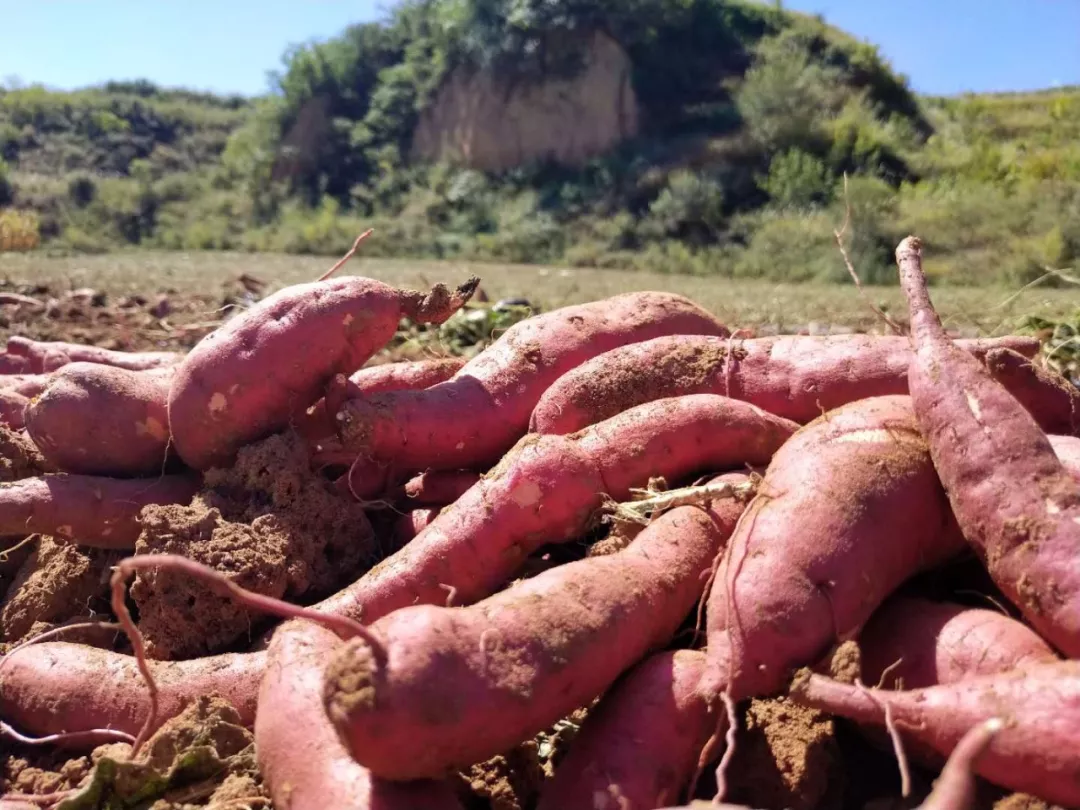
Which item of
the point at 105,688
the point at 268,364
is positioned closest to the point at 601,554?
the point at 268,364

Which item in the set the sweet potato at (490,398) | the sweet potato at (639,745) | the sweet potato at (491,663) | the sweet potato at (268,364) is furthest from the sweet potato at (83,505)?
the sweet potato at (639,745)

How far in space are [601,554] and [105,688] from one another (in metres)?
1.28

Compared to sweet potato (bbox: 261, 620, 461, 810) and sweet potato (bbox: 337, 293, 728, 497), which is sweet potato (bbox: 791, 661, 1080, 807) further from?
sweet potato (bbox: 337, 293, 728, 497)

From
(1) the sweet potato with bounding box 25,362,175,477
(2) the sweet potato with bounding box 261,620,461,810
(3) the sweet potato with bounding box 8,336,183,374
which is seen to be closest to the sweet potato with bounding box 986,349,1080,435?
(2) the sweet potato with bounding box 261,620,461,810

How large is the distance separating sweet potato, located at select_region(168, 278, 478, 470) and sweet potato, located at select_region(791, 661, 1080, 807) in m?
1.64

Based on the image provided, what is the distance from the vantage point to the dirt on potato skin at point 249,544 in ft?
7.20

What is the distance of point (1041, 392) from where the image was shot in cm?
228

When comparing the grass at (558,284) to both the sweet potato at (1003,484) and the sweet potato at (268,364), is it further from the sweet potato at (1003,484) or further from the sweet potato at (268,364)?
the sweet potato at (268,364)

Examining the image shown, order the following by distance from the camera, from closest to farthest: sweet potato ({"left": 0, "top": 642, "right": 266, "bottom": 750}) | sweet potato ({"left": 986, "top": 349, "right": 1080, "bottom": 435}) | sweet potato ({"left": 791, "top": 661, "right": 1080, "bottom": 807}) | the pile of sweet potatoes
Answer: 1. sweet potato ({"left": 791, "top": 661, "right": 1080, "bottom": 807})
2. the pile of sweet potatoes
3. sweet potato ({"left": 0, "top": 642, "right": 266, "bottom": 750})
4. sweet potato ({"left": 986, "top": 349, "right": 1080, "bottom": 435})

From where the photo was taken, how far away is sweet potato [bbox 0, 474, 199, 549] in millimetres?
2484

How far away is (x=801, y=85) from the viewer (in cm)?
2002

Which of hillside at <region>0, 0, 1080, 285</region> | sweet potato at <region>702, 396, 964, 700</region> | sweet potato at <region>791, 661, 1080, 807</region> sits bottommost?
sweet potato at <region>791, 661, 1080, 807</region>

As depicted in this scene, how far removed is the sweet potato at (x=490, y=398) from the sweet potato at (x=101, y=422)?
2.13ft

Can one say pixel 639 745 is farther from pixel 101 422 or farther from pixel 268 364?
pixel 101 422
